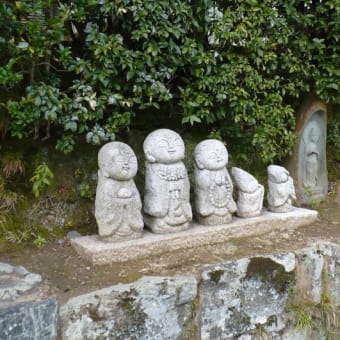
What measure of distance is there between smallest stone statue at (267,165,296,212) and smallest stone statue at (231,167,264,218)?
212mm

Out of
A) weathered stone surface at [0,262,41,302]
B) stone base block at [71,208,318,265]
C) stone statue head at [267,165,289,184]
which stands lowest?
weathered stone surface at [0,262,41,302]

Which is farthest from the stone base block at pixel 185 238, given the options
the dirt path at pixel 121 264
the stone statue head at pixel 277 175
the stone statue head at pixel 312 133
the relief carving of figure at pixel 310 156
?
the stone statue head at pixel 312 133

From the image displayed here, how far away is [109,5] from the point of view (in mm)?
3682

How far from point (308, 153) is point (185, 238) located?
2321 mm

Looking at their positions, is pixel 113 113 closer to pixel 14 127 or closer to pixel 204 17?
pixel 14 127

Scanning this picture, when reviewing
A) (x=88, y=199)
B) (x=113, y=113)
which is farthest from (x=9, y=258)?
(x=113, y=113)

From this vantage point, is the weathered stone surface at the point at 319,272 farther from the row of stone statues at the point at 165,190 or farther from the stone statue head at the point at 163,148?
the stone statue head at the point at 163,148

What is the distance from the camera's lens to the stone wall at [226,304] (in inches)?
113

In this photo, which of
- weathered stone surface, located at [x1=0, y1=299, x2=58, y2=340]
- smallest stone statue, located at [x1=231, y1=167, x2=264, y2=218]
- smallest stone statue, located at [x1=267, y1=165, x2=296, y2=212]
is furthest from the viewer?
smallest stone statue, located at [x1=267, y1=165, x2=296, y2=212]

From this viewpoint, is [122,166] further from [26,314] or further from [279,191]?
[279,191]

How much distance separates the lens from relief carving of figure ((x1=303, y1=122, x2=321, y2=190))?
526 cm

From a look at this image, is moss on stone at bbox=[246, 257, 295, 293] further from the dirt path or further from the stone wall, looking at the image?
the dirt path

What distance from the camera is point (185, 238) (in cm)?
376

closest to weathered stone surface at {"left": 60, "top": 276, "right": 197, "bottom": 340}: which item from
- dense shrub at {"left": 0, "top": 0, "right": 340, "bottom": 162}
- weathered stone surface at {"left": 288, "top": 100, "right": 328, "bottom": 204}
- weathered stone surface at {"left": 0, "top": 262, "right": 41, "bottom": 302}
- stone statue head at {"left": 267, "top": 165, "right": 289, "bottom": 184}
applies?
weathered stone surface at {"left": 0, "top": 262, "right": 41, "bottom": 302}
